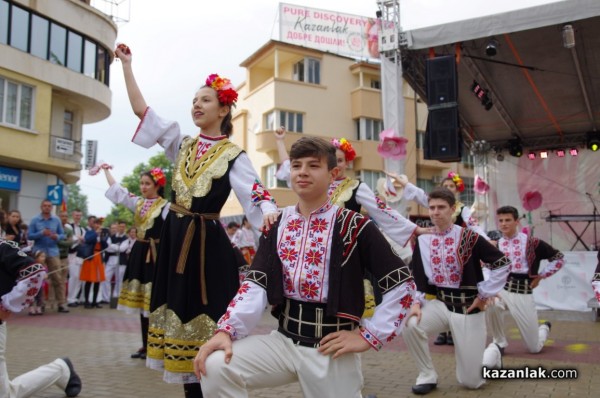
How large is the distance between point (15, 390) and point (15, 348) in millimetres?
3397

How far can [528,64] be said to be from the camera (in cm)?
1257

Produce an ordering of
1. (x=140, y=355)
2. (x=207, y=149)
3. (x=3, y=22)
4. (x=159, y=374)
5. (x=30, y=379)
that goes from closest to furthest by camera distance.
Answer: (x=207, y=149)
(x=30, y=379)
(x=159, y=374)
(x=140, y=355)
(x=3, y=22)

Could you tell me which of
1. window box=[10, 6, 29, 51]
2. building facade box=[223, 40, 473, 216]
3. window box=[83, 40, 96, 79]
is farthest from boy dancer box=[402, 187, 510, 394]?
building facade box=[223, 40, 473, 216]

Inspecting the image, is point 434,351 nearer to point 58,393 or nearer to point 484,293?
point 484,293

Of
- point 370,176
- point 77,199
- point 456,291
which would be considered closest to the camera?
point 456,291

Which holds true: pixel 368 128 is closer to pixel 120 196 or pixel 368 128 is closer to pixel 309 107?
pixel 309 107

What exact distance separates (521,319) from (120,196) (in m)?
5.29

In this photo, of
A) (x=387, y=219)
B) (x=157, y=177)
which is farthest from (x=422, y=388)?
(x=157, y=177)

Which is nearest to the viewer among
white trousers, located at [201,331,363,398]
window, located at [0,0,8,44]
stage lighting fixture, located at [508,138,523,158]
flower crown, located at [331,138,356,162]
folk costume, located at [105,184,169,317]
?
white trousers, located at [201,331,363,398]

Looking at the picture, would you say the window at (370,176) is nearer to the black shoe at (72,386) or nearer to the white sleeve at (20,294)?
the black shoe at (72,386)

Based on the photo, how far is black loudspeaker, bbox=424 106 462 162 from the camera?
11031 millimetres

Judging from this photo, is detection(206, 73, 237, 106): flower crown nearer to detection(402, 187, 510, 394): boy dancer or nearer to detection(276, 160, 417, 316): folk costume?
detection(276, 160, 417, 316): folk costume

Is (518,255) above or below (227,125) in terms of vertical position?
below

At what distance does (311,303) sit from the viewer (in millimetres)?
2775
